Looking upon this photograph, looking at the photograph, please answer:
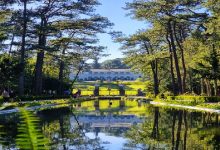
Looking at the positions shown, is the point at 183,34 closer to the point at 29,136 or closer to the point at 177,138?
the point at 177,138

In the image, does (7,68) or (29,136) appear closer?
(29,136)

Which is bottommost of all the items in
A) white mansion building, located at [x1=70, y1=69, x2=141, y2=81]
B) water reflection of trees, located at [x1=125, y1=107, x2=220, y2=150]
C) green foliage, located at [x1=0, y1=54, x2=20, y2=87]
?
water reflection of trees, located at [x1=125, y1=107, x2=220, y2=150]

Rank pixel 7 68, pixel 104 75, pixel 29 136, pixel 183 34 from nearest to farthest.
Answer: pixel 29 136 → pixel 7 68 → pixel 183 34 → pixel 104 75

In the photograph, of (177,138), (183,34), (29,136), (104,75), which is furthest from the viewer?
(104,75)

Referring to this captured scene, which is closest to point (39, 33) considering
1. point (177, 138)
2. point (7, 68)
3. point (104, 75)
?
point (7, 68)

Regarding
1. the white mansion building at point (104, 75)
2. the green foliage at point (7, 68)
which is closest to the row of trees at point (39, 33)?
the green foliage at point (7, 68)

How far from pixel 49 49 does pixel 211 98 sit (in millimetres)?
13792

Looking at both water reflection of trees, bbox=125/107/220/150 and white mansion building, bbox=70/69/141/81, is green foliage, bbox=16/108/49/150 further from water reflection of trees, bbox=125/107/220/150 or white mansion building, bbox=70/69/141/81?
white mansion building, bbox=70/69/141/81

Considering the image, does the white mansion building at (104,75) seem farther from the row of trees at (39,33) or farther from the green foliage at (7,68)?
the green foliage at (7,68)

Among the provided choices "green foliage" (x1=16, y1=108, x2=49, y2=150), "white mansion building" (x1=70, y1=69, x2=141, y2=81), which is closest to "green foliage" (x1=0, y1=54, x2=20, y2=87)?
"green foliage" (x1=16, y1=108, x2=49, y2=150)

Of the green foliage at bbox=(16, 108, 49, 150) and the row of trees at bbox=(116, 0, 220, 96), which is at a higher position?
the row of trees at bbox=(116, 0, 220, 96)

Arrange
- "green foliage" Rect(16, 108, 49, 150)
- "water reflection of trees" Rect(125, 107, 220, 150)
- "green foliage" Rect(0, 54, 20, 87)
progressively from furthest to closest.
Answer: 1. "green foliage" Rect(0, 54, 20, 87)
2. "water reflection of trees" Rect(125, 107, 220, 150)
3. "green foliage" Rect(16, 108, 49, 150)

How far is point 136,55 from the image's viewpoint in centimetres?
5197

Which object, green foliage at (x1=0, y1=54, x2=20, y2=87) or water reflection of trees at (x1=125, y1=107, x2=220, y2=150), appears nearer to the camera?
water reflection of trees at (x1=125, y1=107, x2=220, y2=150)
